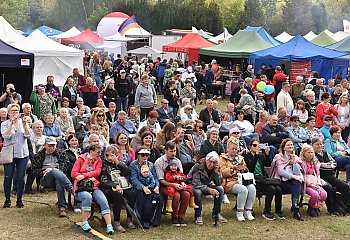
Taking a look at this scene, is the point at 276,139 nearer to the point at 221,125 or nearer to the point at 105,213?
the point at 221,125

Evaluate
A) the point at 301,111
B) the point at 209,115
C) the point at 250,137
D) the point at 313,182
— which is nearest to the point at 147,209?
the point at 313,182

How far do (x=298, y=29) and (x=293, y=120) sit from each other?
5247cm

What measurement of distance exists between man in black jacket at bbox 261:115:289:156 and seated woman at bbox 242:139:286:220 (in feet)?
6.20

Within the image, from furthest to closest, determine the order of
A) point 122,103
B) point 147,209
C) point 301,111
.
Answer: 1. point 122,103
2. point 301,111
3. point 147,209

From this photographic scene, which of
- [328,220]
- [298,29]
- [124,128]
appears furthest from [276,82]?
[298,29]

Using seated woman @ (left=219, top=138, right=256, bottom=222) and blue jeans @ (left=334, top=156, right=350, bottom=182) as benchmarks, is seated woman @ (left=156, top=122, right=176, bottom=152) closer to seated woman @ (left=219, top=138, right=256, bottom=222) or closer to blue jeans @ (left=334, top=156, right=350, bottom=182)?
seated woman @ (left=219, top=138, right=256, bottom=222)

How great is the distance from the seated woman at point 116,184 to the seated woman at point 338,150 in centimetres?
404

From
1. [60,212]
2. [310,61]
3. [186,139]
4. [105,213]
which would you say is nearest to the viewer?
[105,213]

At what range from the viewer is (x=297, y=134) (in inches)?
463

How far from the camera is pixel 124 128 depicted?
11.0 m

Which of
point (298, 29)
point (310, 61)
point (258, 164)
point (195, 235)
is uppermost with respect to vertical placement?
point (298, 29)

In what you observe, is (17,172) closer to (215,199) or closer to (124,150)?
(124,150)

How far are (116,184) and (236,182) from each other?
5.89 feet

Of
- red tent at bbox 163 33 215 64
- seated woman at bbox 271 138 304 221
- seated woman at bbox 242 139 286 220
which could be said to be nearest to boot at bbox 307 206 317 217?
seated woman at bbox 271 138 304 221
